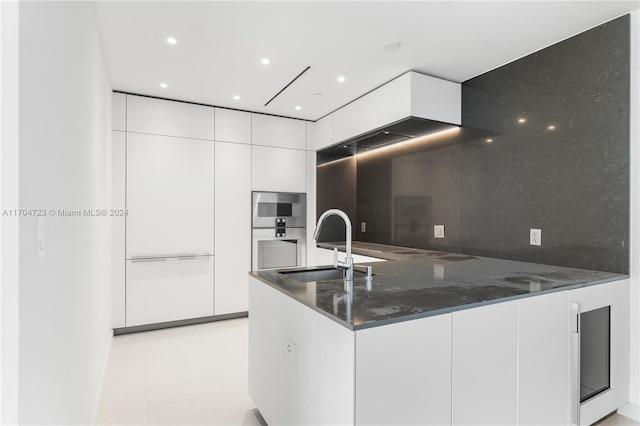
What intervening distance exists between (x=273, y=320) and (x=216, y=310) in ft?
7.41

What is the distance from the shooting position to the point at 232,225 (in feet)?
12.5

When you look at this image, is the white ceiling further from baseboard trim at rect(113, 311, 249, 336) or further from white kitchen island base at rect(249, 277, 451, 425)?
baseboard trim at rect(113, 311, 249, 336)

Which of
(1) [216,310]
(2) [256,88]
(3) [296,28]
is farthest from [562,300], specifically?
(1) [216,310]

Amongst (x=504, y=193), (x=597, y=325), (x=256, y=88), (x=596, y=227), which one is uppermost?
(x=256, y=88)

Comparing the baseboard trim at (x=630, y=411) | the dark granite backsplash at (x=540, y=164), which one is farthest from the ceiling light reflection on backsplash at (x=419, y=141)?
the baseboard trim at (x=630, y=411)

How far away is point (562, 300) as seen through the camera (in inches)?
64.7

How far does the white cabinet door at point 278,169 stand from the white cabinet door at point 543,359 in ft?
9.91

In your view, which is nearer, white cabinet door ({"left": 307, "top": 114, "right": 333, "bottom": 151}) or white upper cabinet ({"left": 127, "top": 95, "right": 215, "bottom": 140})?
white upper cabinet ({"left": 127, "top": 95, "right": 215, "bottom": 140})

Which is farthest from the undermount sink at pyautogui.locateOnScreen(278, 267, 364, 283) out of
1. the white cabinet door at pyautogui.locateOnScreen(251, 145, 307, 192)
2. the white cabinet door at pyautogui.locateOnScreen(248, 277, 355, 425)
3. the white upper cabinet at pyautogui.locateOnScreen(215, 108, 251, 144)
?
the white upper cabinet at pyautogui.locateOnScreen(215, 108, 251, 144)

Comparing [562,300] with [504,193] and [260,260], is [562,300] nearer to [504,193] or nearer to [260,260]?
[504,193]

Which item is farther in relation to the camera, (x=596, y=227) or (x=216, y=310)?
(x=216, y=310)

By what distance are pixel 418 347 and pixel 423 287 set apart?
443 millimetres

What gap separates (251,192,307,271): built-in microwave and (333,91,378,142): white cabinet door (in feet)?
3.20

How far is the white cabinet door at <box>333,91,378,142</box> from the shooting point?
3197 millimetres
